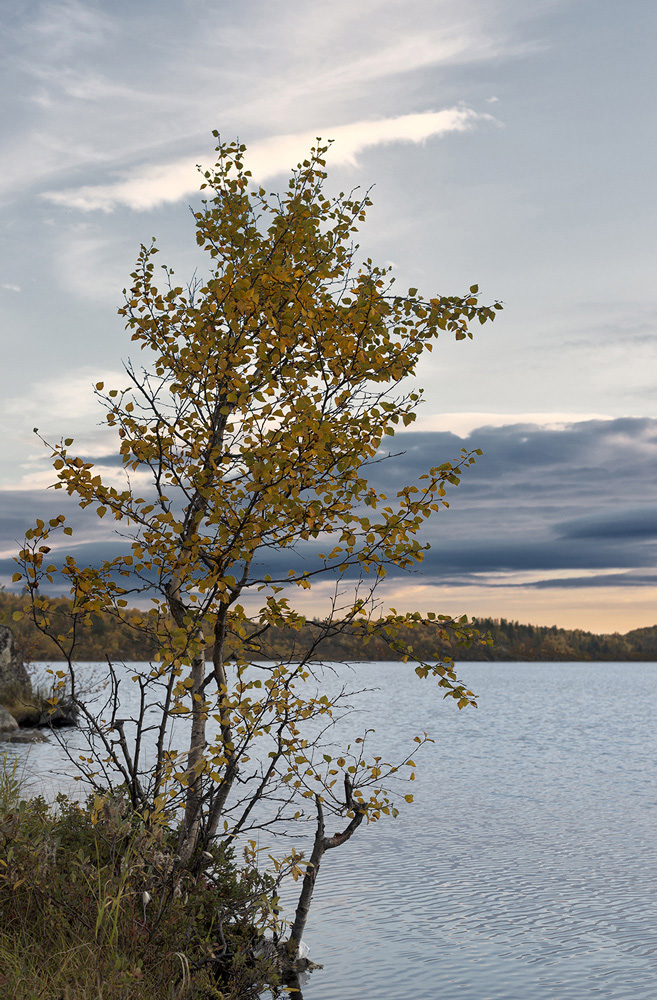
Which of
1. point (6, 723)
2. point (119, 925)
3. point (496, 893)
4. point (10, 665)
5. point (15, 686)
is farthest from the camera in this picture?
point (10, 665)

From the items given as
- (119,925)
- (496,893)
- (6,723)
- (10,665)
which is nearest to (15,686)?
(10,665)

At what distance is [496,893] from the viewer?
14016mm

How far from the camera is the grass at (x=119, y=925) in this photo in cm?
634

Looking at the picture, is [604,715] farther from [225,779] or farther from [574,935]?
[225,779]

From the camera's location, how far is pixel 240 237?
8.66 metres

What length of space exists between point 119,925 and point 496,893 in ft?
29.2

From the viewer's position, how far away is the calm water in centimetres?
1020

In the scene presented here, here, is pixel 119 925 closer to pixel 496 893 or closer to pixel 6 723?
pixel 496 893

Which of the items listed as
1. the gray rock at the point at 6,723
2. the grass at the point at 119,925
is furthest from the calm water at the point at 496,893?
the gray rock at the point at 6,723

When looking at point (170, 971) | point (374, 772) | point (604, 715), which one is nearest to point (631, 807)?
point (374, 772)

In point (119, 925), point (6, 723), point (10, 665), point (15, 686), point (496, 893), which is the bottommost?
point (496, 893)

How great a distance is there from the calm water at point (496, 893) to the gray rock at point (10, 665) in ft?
21.6

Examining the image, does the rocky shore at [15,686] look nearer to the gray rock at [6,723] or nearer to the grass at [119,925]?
the gray rock at [6,723]

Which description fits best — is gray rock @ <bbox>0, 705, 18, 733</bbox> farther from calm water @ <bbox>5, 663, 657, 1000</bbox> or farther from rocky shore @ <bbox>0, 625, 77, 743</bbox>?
calm water @ <bbox>5, 663, 657, 1000</bbox>
